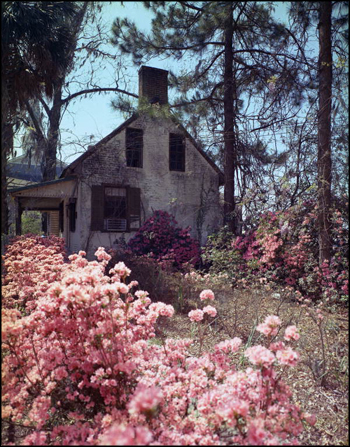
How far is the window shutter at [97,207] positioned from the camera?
12.3 m

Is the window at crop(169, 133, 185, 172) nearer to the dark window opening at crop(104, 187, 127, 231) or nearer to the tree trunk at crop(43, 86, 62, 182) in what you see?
the dark window opening at crop(104, 187, 127, 231)

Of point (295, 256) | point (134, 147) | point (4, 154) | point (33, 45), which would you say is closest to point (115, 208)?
point (134, 147)

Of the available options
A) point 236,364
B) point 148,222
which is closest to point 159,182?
point 148,222

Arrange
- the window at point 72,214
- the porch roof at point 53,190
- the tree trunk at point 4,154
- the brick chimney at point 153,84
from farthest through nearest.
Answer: the brick chimney at point 153,84, the window at point 72,214, the porch roof at point 53,190, the tree trunk at point 4,154

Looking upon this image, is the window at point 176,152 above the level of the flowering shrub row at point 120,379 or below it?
above

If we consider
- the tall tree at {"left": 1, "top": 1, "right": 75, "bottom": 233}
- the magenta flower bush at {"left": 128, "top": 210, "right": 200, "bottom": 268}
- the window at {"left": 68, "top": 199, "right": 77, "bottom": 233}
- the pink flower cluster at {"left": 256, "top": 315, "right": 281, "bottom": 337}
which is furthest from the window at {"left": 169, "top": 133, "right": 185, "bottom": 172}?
the pink flower cluster at {"left": 256, "top": 315, "right": 281, "bottom": 337}

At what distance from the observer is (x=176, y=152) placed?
46.0 feet

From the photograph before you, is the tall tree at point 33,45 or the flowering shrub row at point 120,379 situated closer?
the flowering shrub row at point 120,379

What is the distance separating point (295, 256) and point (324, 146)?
2189 mm

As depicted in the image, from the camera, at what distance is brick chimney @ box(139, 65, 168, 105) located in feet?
43.7

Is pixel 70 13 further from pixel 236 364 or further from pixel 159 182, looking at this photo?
pixel 159 182

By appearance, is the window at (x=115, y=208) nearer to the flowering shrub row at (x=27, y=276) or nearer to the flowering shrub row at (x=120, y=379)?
the flowering shrub row at (x=27, y=276)

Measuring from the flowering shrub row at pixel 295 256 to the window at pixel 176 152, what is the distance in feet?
20.5

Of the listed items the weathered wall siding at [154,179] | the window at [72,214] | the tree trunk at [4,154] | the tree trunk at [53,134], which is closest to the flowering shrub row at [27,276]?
the tree trunk at [4,154]
